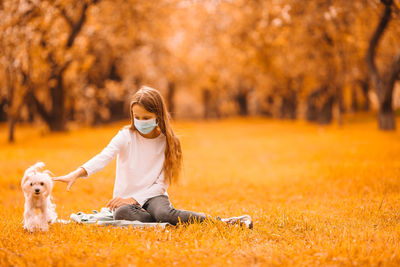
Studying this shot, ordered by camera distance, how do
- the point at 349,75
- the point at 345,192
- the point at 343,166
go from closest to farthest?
1. the point at 345,192
2. the point at 343,166
3. the point at 349,75

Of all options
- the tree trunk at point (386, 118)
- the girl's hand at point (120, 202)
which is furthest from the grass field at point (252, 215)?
the tree trunk at point (386, 118)

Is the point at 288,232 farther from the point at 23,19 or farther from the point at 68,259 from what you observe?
the point at 23,19

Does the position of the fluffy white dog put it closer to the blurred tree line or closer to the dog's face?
the dog's face

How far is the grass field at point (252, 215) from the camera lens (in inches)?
145

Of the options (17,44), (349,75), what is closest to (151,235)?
(17,44)

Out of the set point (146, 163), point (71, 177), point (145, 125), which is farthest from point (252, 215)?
point (71, 177)

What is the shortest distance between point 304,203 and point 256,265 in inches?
133

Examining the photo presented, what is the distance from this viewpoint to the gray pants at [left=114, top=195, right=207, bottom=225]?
4.73m

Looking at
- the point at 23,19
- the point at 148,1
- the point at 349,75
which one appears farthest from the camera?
the point at 349,75

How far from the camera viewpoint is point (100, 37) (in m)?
23.2

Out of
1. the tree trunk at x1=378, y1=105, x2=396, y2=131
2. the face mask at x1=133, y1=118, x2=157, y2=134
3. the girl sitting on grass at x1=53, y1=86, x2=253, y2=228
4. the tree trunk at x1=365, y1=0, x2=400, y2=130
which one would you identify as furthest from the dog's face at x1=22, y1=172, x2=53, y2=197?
the tree trunk at x1=378, y1=105, x2=396, y2=131

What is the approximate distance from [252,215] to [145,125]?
1849 millimetres

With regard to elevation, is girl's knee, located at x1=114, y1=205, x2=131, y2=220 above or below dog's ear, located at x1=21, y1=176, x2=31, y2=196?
below

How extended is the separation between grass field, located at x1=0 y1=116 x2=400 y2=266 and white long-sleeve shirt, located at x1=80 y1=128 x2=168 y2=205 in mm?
581
